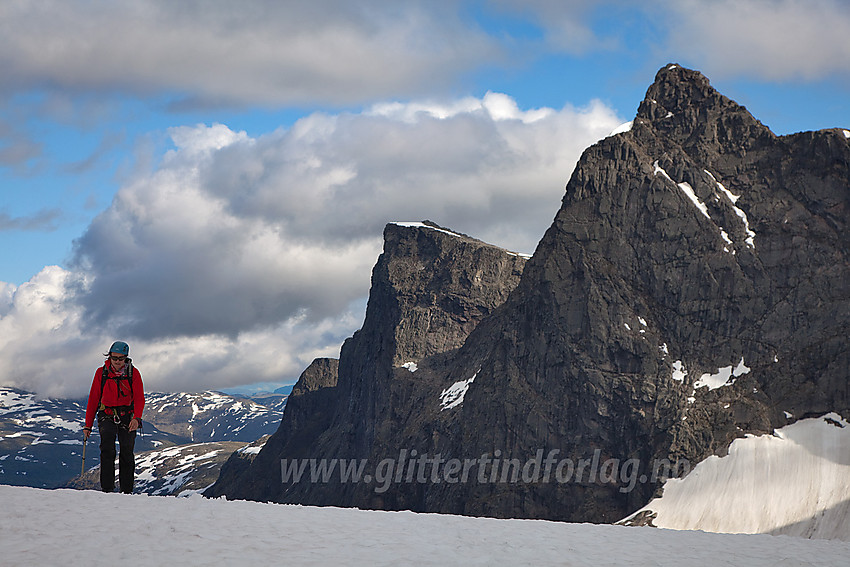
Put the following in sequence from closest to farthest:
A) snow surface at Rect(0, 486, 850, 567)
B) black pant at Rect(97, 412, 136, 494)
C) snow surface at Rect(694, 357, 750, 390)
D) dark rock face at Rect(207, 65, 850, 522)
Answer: snow surface at Rect(0, 486, 850, 567) < black pant at Rect(97, 412, 136, 494) < dark rock face at Rect(207, 65, 850, 522) < snow surface at Rect(694, 357, 750, 390)

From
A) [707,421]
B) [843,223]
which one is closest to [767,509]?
[707,421]

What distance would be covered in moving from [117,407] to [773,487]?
161 metres

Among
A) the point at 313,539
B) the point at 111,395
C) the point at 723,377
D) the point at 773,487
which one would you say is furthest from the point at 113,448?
the point at 723,377

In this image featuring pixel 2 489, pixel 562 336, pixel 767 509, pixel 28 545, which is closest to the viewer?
pixel 28 545

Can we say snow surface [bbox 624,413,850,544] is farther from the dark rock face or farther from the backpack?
the backpack

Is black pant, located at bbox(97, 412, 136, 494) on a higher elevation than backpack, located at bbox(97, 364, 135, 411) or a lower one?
lower

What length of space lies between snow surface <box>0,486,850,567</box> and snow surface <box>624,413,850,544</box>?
5365 inches

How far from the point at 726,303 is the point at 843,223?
106 ft

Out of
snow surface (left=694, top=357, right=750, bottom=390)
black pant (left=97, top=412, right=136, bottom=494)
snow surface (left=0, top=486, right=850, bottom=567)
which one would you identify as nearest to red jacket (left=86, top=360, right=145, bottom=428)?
black pant (left=97, top=412, right=136, bottom=494)

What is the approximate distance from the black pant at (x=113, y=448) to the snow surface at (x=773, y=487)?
13915 centimetres

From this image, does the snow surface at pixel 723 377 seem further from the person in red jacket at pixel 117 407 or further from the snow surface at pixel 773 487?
the person in red jacket at pixel 117 407

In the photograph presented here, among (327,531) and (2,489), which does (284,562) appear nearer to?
(327,531)

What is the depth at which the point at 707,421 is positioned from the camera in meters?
178

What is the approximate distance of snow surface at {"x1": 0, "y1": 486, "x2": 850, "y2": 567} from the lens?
17.9 m
